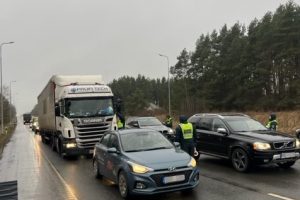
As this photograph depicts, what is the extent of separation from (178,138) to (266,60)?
46.9 meters

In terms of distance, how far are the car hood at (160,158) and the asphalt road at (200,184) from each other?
78 centimetres

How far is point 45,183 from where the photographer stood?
12.0m

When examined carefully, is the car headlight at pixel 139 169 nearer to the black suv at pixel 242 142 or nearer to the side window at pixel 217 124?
the black suv at pixel 242 142

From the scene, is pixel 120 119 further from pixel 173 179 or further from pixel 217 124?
pixel 173 179

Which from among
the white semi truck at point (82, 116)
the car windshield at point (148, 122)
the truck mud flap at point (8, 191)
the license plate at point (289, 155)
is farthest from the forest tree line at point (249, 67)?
the truck mud flap at point (8, 191)

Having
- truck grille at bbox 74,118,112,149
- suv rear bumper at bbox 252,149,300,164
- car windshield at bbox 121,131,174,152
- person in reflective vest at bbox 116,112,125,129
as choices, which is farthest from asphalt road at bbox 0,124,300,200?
person in reflective vest at bbox 116,112,125,129

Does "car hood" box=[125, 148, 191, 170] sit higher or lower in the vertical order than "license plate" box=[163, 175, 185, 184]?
higher

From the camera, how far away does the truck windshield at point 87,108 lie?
17733mm

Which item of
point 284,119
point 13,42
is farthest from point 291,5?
point 13,42

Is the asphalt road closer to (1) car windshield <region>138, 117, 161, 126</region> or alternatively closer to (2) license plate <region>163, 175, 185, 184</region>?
(2) license plate <region>163, 175, 185, 184</region>

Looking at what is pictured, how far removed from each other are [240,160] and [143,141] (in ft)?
11.2

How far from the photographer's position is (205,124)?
14820 mm

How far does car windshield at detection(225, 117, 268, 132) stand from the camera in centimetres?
1332

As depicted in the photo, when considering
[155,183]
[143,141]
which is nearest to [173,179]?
[155,183]
